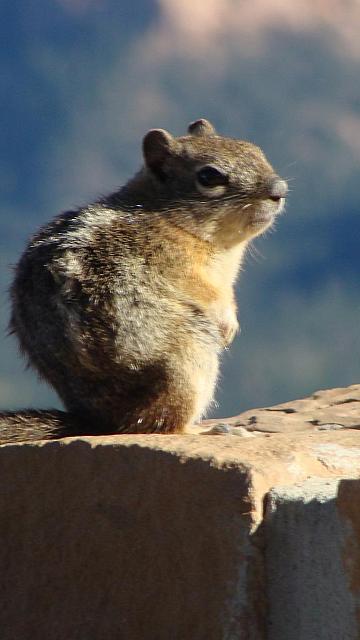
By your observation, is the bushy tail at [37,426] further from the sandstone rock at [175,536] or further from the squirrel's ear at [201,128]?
the squirrel's ear at [201,128]

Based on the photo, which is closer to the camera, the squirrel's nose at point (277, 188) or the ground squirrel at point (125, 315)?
the ground squirrel at point (125, 315)

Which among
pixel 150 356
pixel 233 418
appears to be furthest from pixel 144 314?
pixel 233 418

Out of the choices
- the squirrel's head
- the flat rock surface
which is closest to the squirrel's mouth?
the squirrel's head

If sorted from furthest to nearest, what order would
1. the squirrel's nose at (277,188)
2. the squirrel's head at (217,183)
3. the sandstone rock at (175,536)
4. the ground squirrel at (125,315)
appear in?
1. the squirrel's nose at (277,188)
2. the squirrel's head at (217,183)
3. the ground squirrel at (125,315)
4. the sandstone rock at (175,536)

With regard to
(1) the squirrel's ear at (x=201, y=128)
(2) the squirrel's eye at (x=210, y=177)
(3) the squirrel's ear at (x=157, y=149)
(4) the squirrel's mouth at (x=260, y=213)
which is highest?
(1) the squirrel's ear at (x=201, y=128)

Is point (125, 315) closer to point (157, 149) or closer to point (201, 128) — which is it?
point (157, 149)

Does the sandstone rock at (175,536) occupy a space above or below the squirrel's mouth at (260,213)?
below

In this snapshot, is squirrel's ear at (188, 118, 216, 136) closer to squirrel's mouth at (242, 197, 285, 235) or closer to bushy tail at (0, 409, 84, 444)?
squirrel's mouth at (242, 197, 285, 235)

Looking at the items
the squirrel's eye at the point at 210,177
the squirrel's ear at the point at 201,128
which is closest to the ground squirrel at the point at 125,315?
the squirrel's eye at the point at 210,177
